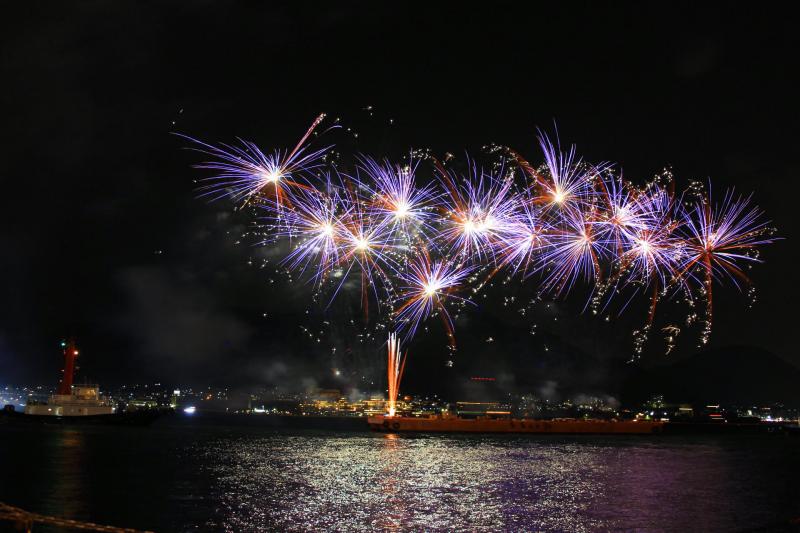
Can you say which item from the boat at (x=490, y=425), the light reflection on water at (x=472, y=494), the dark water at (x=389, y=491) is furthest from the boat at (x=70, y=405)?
the light reflection on water at (x=472, y=494)

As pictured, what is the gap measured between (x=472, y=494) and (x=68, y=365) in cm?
6293

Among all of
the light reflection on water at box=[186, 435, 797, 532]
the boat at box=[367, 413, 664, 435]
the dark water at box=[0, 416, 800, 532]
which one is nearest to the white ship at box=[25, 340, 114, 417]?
the dark water at box=[0, 416, 800, 532]

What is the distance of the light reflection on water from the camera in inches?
902

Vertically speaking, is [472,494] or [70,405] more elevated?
[70,405]

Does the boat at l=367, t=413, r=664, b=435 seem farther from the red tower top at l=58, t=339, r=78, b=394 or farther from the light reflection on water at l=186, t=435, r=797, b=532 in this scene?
the light reflection on water at l=186, t=435, r=797, b=532

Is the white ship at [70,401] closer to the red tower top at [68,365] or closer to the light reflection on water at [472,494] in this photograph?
the red tower top at [68,365]

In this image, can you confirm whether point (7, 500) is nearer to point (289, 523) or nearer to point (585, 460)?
point (289, 523)

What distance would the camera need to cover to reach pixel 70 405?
79.2 metres

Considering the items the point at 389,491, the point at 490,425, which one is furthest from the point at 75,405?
the point at 389,491

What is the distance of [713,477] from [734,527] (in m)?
17.8

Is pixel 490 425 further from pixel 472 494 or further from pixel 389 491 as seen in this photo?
pixel 389 491

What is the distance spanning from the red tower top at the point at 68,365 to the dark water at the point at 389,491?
2882 cm

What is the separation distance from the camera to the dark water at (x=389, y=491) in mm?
23109

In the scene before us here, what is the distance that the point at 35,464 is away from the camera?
38062 mm
